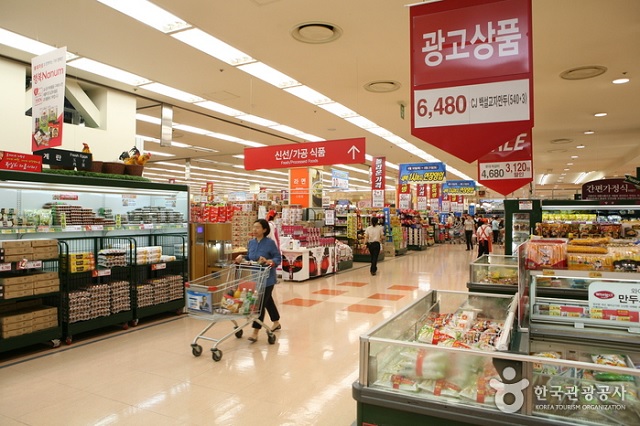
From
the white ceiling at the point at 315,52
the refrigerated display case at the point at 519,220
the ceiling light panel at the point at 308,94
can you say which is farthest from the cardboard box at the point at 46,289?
the refrigerated display case at the point at 519,220

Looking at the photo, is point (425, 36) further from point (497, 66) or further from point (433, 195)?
point (433, 195)

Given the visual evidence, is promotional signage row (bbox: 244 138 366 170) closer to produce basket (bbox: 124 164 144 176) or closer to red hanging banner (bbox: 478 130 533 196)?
red hanging banner (bbox: 478 130 533 196)

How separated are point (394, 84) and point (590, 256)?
19.6 feet

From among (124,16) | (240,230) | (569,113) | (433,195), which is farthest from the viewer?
(433,195)

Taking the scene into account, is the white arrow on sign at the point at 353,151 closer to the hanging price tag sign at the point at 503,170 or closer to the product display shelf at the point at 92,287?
the hanging price tag sign at the point at 503,170

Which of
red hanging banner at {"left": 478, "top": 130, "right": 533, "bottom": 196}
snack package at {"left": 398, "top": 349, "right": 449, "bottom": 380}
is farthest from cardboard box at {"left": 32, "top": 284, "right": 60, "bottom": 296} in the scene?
red hanging banner at {"left": 478, "top": 130, "right": 533, "bottom": 196}

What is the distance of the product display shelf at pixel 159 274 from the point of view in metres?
6.25

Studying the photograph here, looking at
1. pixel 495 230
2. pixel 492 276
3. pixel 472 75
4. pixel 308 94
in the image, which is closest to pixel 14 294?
pixel 472 75

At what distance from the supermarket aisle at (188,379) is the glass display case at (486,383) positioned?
4.71 ft

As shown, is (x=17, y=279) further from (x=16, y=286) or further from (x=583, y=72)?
(x=583, y=72)

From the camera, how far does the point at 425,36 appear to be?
9.52 feet

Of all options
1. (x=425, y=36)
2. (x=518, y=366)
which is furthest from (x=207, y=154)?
(x=518, y=366)

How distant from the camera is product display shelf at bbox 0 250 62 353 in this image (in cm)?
470

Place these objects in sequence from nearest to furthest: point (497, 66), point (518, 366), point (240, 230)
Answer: point (518, 366)
point (497, 66)
point (240, 230)
